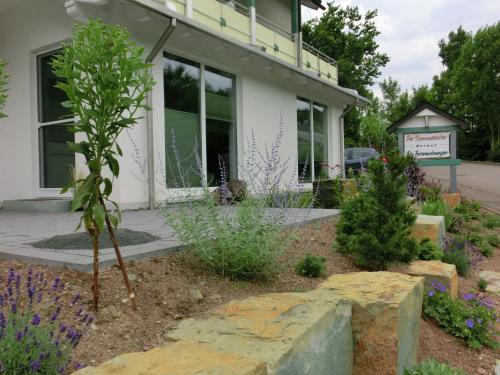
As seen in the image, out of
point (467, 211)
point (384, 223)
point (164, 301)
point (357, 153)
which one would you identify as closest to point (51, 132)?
point (384, 223)

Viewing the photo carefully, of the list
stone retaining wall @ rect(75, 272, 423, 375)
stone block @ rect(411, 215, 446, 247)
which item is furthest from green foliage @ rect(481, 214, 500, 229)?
stone retaining wall @ rect(75, 272, 423, 375)

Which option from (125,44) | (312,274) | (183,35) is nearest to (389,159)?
(312,274)

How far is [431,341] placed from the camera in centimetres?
337

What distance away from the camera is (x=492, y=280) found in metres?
5.28

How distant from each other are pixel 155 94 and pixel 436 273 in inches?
223

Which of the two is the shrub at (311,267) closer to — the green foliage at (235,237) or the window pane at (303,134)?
the green foliage at (235,237)

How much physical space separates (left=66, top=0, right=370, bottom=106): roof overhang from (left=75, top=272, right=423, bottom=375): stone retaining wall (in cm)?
569

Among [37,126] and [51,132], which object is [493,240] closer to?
[51,132]

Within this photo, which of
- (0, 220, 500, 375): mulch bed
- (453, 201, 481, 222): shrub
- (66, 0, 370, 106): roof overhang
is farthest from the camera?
(453, 201, 481, 222): shrub

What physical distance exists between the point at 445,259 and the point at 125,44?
437 cm

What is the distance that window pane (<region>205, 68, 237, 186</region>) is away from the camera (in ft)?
31.2

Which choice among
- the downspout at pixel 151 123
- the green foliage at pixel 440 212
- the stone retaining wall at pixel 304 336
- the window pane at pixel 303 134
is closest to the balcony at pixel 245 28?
the window pane at pixel 303 134

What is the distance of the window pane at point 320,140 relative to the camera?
13926 millimetres

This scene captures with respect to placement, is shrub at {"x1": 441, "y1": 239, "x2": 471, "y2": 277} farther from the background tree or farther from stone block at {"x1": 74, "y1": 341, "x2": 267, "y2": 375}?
the background tree
